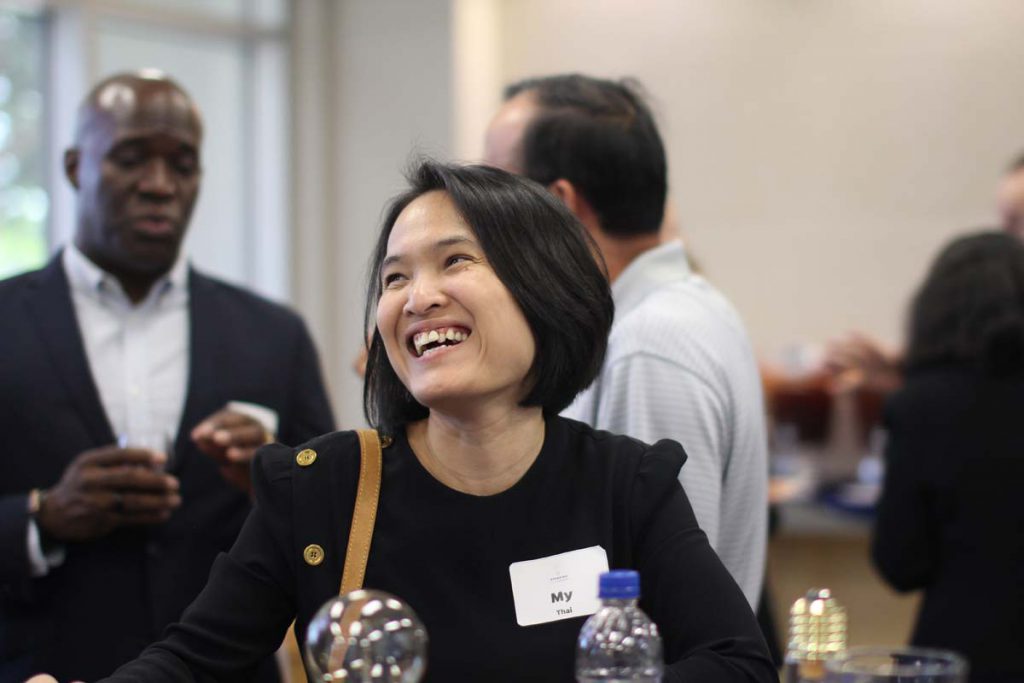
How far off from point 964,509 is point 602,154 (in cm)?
138

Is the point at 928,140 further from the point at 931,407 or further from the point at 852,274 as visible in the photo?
the point at 931,407

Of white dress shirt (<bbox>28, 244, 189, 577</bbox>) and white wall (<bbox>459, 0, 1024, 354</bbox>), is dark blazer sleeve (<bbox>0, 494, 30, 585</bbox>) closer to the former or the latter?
white dress shirt (<bbox>28, 244, 189, 577</bbox>)

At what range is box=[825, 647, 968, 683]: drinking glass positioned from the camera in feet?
3.99

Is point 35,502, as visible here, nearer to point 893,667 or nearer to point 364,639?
point 364,639

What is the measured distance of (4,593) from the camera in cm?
253

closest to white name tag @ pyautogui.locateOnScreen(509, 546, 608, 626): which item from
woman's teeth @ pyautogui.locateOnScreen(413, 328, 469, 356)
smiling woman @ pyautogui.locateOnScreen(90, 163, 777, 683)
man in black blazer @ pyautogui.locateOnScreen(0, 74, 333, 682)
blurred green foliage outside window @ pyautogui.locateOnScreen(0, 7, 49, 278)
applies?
smiling woman @ pyautogui.locateOnScreen(90, 163, 777, 683)

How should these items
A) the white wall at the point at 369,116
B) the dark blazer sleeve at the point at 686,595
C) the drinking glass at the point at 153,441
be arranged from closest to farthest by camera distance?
the dark blazer sleeve at the point at 686,595 → the drinking glass at the point at 153,441 → the white wall at the point at 369,116

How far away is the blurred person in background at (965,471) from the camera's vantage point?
10.1ft

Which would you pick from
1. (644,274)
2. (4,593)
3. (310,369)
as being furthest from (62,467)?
(644,274)

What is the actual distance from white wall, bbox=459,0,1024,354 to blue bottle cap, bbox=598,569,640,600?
5.87 m

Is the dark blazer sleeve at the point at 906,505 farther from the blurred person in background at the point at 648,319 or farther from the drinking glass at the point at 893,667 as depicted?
the drinking glass at the point at 893,667

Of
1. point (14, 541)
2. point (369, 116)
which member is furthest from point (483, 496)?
point (369, 116)

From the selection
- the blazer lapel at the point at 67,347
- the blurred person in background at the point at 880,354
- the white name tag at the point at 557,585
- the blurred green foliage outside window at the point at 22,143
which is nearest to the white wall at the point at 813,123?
the blurred person in background at the point at 880,354

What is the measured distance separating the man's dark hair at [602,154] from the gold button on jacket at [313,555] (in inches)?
37.1
